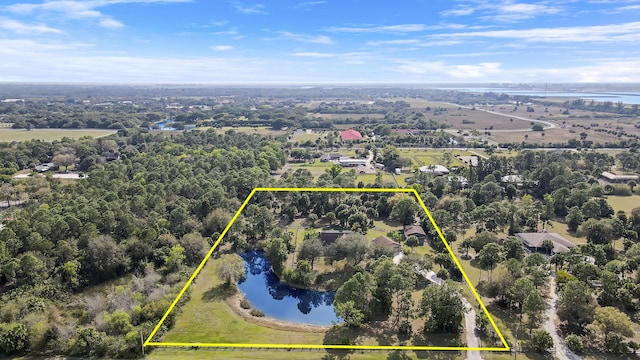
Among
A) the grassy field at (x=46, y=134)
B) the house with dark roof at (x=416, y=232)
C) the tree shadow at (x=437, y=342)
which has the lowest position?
the tree shadow at (x=437, y=342)

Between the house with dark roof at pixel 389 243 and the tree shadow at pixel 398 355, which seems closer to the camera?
the tree shadow at pixel 398 355

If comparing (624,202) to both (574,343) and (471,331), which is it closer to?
(574,343)

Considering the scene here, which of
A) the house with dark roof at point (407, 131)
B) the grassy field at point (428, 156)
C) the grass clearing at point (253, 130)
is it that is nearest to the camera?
the grassy field at point (428, 156)

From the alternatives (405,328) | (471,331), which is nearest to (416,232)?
(471,331)

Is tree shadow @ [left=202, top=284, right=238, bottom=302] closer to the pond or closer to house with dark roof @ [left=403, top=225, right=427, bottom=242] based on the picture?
the pond

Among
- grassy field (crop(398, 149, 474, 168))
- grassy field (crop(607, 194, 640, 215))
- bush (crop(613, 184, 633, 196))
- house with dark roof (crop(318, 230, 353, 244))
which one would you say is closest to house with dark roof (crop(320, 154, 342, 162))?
grassy field (crop(398, 149, 474, 168))

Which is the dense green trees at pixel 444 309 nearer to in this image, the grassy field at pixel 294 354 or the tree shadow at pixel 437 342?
the tree shadow at pixel 437 342

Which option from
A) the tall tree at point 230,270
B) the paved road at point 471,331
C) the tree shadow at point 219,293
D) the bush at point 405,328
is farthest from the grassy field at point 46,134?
the paved road at point 471,331
